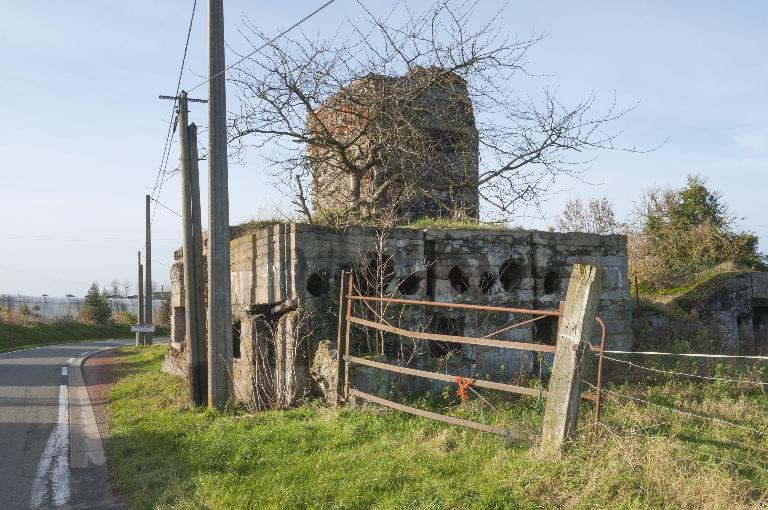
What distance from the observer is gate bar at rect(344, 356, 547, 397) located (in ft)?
21.1

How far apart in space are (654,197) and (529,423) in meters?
23.3

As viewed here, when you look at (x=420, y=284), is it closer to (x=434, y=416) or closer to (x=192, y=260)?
(x=192, y=260)

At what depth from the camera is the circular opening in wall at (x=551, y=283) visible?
12250 mm

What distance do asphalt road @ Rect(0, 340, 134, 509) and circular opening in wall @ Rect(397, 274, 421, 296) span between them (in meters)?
5.00

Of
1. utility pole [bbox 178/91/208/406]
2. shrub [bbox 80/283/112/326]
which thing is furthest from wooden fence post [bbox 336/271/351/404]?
shrub [bbox 80/283/112/326]

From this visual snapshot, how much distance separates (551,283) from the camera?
40.7ft

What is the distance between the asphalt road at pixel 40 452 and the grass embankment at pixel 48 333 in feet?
48.9

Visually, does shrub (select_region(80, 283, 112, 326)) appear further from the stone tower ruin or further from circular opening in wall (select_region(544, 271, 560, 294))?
circular opening in wall (select_region(544, 271, 560, 294))

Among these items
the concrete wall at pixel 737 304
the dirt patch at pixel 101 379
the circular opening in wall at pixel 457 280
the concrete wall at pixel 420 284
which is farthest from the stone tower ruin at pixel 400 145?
the dirt patch at pixel 101 379

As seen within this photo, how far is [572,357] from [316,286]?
5.49 m

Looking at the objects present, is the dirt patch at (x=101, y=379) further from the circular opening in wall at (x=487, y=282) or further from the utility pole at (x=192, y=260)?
the circular opening in wall at (x=487, y=282)

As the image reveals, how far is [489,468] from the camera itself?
6.01 metres

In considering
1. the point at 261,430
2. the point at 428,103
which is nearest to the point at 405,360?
the point at 261,430

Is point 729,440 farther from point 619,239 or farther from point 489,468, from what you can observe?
point 619,239
